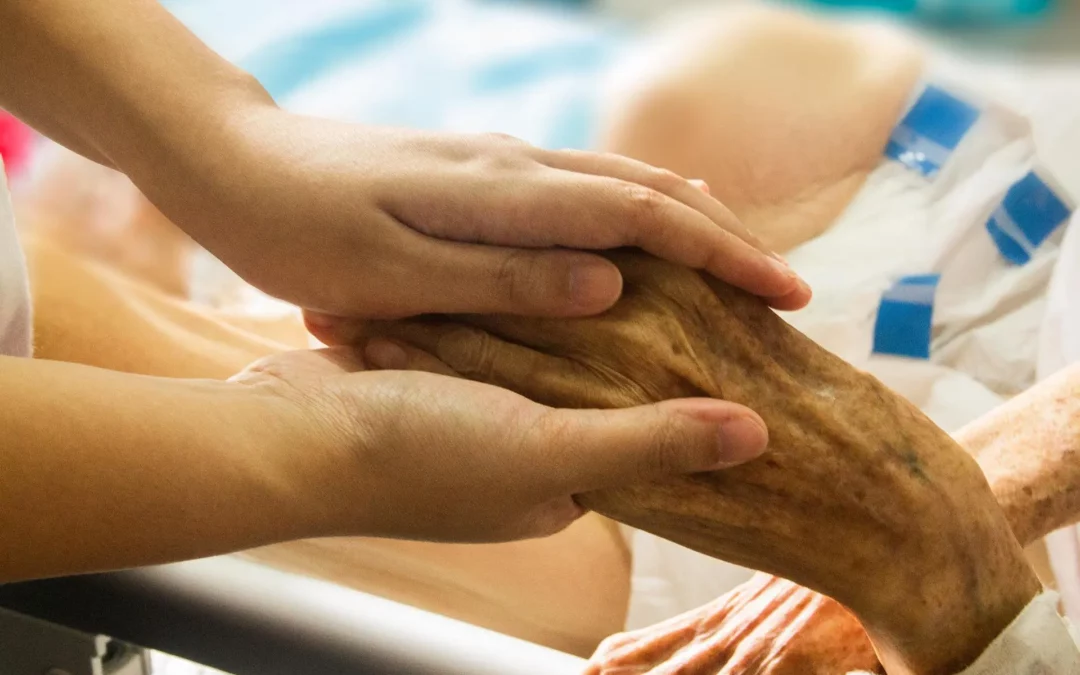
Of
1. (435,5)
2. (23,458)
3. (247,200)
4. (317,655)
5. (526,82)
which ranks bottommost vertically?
(317,655)

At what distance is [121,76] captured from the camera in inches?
26.2

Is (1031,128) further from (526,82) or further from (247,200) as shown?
(247,200)

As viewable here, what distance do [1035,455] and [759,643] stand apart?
29 centimetres

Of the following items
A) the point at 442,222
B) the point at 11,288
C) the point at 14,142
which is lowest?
the point at 442,222

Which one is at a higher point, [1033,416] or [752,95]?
[752,95]

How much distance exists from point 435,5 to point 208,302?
0.83 metres

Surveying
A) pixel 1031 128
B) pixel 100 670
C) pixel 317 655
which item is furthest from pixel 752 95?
pixel 100 670

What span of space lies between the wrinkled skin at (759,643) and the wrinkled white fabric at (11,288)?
54 centimetres

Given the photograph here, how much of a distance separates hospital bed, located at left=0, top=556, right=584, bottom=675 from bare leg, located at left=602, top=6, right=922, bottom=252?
0.65 metres

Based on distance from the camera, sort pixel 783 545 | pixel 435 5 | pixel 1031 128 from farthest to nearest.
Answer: pixel 435 5, pixel 1031 128, pixel 783 545

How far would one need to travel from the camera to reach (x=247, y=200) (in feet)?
2.08

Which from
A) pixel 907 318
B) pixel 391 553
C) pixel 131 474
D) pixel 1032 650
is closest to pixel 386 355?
pixel 131 474

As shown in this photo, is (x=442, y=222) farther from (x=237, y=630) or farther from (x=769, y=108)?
(x=769, y=108)

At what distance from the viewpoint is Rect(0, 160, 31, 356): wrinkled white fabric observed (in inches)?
29.1
